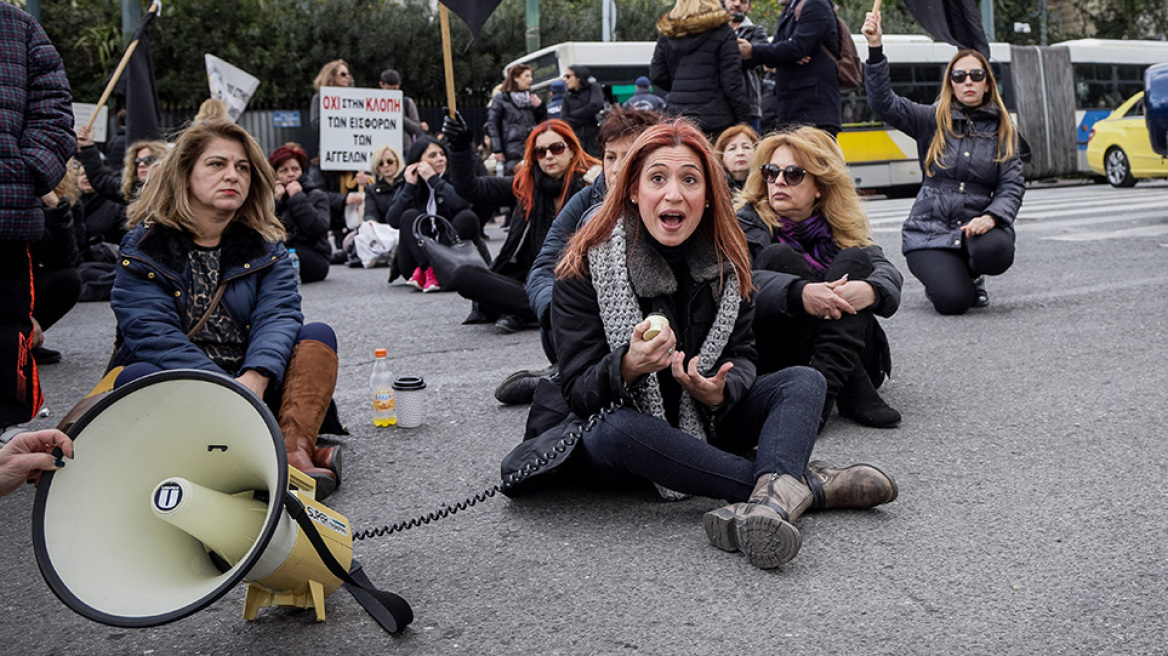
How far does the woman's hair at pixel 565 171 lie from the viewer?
6469 mm

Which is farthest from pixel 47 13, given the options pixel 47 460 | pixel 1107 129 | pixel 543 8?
pixel 47 460

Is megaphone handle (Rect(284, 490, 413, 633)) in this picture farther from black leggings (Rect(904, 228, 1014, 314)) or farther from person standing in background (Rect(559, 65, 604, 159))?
person standing in background (Rect(559, 65, 604, 159))

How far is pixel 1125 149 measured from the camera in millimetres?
20016

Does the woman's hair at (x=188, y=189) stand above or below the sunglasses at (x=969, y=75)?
below

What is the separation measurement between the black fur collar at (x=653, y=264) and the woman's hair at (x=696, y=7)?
503 cm

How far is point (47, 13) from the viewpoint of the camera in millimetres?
23469

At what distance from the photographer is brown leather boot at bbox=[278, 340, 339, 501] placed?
→ 13.1 feet

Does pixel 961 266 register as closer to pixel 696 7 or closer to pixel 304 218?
pixel 696 7

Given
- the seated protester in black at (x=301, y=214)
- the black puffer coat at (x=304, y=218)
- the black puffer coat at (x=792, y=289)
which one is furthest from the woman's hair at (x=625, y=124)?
the black puffer coat at (x=304, y=218)

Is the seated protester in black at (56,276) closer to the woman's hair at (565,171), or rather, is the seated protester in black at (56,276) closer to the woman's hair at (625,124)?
the woman's hair at (565,171)

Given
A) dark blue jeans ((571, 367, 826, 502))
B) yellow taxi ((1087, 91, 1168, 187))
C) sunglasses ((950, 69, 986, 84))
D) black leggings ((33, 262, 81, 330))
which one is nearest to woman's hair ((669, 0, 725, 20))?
sunglasses ((950, 69, 986, 84))

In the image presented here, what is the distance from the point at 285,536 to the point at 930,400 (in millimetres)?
3298

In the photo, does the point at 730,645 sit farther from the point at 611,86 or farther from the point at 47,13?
the point at 47,13

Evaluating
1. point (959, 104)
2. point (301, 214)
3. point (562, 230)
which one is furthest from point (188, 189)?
point (301, 214)
